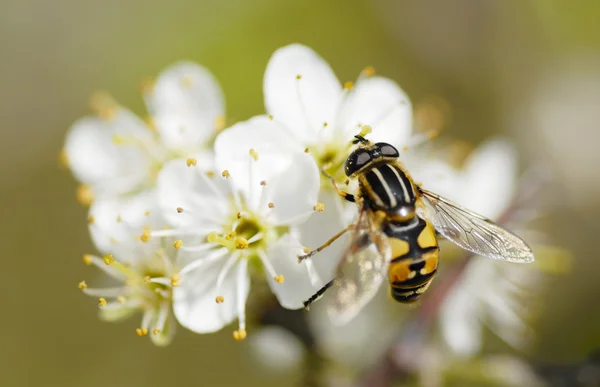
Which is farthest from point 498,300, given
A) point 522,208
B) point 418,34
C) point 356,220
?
point 418,34

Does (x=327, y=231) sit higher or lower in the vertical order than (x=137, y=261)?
higher

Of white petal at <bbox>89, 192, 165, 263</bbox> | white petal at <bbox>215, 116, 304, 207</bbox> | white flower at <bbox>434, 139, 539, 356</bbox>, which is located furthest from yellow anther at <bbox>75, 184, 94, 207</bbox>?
white flower at <bbox>434, 139, 539, 356</bbox>

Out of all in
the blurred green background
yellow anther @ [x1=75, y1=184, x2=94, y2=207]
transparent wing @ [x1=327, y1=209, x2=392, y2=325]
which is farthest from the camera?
the blurred green background

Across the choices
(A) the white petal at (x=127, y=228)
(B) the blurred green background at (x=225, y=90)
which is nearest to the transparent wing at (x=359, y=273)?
(A) the white petal at (x=127, y=228)

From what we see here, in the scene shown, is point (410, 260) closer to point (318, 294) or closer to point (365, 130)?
point (318, 294)

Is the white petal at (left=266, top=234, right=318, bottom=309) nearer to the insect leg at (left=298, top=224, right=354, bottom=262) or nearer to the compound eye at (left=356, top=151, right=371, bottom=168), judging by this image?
the insect leg at (left=298, top=224, right=354, bottom=262)

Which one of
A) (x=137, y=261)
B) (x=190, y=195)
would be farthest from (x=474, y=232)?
(x=137, y=261)

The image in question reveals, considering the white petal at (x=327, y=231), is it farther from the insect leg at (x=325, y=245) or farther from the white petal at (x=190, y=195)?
the white petal at (x=190, y=195)
